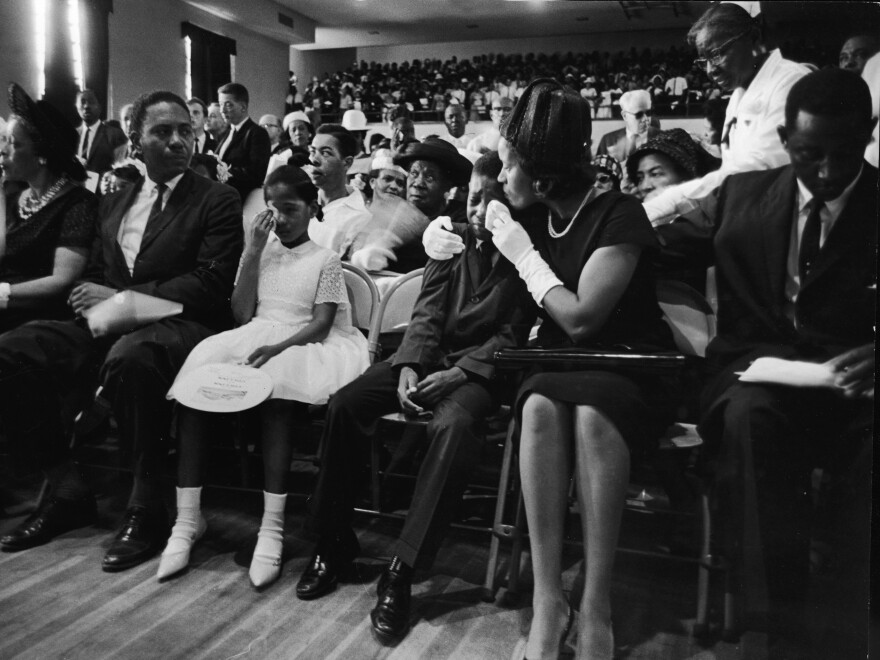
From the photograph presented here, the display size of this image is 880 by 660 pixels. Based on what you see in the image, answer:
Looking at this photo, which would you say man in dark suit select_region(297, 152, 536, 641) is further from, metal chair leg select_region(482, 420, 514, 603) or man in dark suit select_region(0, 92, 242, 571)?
man in dark suit select_region(0, 92, 242, 571)

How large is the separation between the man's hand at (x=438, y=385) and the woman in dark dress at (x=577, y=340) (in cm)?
41

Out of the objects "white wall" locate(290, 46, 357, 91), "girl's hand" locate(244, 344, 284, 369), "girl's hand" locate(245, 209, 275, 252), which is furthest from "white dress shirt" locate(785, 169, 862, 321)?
"girl's hand" locate(245, 209, 275, 252)

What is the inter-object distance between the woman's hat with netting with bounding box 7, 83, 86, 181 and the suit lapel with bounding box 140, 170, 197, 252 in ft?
1.38

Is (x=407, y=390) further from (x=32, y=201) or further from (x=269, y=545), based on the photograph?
(x=32, y=201)

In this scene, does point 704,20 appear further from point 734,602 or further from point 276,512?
point 276,512

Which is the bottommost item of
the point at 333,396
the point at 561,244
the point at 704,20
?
the point at 333,396

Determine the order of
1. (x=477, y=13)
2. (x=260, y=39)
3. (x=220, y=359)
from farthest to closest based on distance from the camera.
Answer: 1. (x=220, y=359)
2. (x=260, y=39)
3. (x=477, y=13)

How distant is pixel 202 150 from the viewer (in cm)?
271

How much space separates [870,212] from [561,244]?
2.23 ft

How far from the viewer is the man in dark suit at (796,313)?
4.74 feet

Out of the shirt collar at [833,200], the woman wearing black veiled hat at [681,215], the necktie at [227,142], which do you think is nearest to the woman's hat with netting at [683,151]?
the woman wearing black veiled hat at [681,215]

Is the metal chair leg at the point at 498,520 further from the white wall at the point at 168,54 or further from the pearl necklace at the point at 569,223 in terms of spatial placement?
the white wall at the point at 168,54

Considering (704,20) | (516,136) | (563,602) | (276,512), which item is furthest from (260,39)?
(563,602)

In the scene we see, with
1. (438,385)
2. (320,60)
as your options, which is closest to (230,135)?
(320,60)
